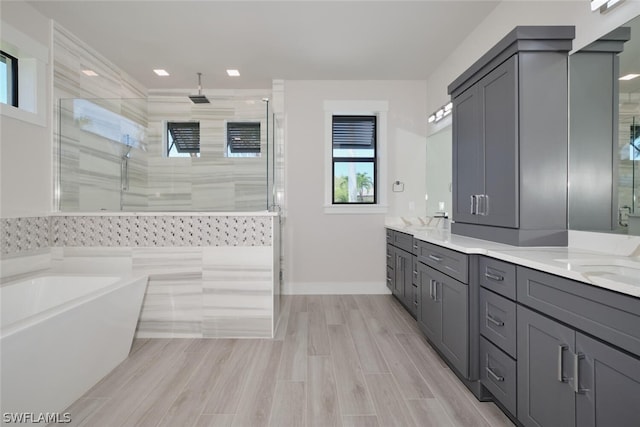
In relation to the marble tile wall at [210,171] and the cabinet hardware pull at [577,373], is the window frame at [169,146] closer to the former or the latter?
the marble tile wall at [210,171]

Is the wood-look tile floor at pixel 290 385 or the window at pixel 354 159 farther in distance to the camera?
the window at pixel 354 159

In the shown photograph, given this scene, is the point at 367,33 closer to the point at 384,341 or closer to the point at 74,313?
the point at 384,341

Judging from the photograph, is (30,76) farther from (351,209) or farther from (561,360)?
(561,360)

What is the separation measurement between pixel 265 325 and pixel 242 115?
79.4 inches

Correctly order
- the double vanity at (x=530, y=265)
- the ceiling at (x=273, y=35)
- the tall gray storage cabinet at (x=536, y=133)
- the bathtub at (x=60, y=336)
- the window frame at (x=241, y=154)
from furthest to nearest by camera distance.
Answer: the window frame at (x=241, y=154) → the ceiling at (x=273, y=35) → the tall gray storage cabinet at (x=536, y=133) → the bathtub at (x=60, y=336) → the double vanity at (x=530, y=265)

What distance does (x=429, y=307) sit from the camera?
2500 mm

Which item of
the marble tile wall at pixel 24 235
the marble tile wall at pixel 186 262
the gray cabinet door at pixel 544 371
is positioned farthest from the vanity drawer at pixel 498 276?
the marble tile wall at pixel 24 235

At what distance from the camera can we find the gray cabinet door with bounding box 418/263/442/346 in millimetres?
2332

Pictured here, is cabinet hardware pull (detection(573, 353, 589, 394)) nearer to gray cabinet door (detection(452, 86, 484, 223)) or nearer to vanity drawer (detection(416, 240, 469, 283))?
vanity drawer (detection(416, 240, 469, 283))

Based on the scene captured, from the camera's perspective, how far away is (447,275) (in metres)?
2.15

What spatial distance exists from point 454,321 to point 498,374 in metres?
0.41

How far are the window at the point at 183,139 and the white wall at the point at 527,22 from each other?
8.91 ft

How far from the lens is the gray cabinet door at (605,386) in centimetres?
96

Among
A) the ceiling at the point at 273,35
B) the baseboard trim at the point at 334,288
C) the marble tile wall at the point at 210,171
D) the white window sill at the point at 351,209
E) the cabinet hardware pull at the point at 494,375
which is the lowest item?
the baseboard trim at the point at 334,288
